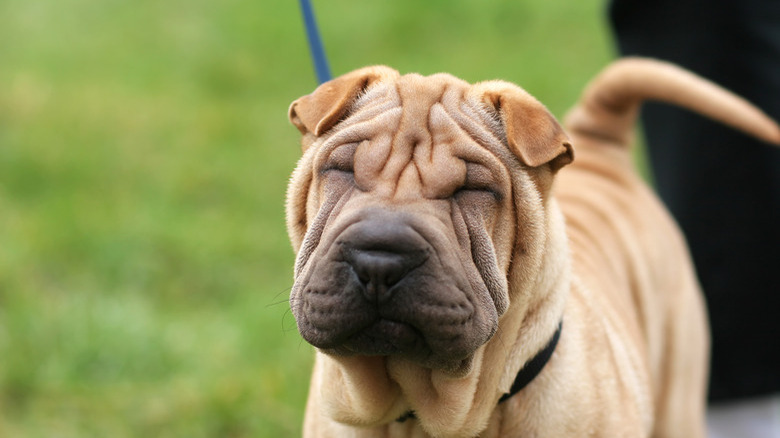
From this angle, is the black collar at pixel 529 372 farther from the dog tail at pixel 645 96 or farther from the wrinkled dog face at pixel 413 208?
the dog tail at pixel 645 96

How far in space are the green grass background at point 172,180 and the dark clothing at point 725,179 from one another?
1939 mm

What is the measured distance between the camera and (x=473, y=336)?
2.37 m

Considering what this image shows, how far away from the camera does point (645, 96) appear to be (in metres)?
4.02

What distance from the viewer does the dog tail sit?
386 centimetres

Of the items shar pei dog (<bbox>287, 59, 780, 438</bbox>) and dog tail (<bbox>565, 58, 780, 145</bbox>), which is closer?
shar pei dog (<bbox>287, 59, 780, 438</bbox>)

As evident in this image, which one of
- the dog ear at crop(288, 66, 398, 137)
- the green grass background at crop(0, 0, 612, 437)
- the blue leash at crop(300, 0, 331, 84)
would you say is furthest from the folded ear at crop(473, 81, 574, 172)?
the green grass background at crop(0, 0, 612, 437)

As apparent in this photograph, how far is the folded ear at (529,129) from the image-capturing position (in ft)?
8.34

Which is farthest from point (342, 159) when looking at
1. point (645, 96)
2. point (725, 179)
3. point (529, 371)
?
point (725, 179)

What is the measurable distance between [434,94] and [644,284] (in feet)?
4.79


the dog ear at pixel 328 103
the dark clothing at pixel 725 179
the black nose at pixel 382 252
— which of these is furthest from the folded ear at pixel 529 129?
→ the dark clothing at pixel 725 179

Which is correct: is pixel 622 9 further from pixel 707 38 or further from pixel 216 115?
pixel 216 115

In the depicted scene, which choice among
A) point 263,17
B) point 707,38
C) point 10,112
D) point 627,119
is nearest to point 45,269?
point 10,112

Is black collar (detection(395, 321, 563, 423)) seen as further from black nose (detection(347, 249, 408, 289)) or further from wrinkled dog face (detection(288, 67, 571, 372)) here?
black nose (detection(347, 249, 408, 289))

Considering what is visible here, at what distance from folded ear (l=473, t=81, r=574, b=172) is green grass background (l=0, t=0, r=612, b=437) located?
832 millimetres
